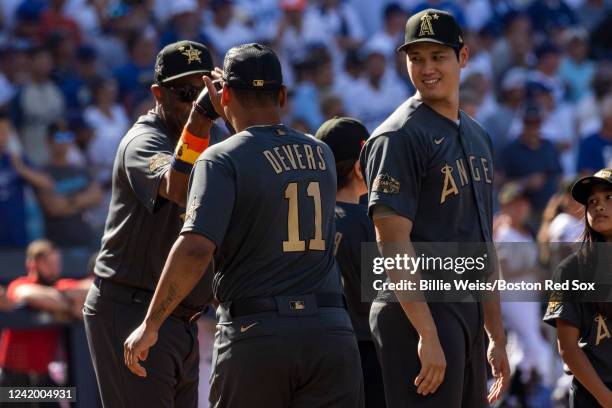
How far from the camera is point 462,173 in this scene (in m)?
4.99

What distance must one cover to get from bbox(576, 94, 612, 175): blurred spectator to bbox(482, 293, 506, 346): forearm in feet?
26.7

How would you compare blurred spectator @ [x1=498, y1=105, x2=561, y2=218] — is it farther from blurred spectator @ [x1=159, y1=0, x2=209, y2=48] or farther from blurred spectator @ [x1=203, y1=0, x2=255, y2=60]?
blurred spectator @ [x1=159, y1=0, x2=209, y2=48]

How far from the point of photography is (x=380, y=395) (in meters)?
5.89

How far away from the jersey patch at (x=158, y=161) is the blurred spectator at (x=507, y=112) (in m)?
9.09

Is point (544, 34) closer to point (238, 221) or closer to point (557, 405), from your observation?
point (557, 405)

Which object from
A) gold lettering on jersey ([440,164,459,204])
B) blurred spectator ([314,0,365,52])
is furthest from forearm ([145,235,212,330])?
blurred spectator ([314,0,365,52])

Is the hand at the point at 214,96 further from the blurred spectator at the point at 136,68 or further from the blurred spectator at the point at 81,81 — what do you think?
the blurred spectator at the point at 136,68

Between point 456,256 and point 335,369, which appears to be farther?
point 456,256

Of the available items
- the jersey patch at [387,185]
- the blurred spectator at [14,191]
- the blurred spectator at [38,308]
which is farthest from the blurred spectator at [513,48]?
the jersey patch at [387,185]

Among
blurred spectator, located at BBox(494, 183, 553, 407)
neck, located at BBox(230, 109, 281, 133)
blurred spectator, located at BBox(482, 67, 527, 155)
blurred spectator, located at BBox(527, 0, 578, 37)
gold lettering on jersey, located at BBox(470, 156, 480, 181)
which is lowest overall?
blurred spectator, located at BBox(494, 183, 553, 407)

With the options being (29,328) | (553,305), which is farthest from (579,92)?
(553,305)

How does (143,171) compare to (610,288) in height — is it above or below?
above

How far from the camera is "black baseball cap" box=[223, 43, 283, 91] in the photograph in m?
4.67

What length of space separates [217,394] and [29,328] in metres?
4.30
